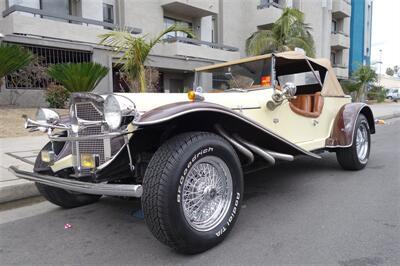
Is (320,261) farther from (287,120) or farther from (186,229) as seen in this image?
(287,120)

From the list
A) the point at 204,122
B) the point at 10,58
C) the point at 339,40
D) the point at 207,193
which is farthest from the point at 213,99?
the point at 339,40

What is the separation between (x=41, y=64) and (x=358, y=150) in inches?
422

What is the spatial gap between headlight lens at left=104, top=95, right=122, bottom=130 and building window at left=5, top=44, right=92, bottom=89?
33.8 feet

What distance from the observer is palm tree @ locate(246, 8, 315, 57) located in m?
15.9

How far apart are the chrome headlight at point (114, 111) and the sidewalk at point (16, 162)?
1304 millimetres

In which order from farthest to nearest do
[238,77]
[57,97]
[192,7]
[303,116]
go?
1. [192,7]
2. [57,97]
3. [238,77]
4. [303,116]

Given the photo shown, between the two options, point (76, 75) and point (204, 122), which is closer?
point (204, 122)

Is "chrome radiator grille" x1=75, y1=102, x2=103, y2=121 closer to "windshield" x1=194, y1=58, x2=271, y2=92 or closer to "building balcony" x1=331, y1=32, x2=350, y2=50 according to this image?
"windshield" x1=194, y1=58, x2=271, y2=92

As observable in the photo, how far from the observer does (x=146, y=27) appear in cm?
1705

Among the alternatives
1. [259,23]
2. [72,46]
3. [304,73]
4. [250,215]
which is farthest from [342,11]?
[250,215]

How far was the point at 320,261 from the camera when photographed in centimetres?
257

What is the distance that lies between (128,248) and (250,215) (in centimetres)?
128

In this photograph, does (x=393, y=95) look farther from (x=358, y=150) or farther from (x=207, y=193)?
(x=207, y=193)

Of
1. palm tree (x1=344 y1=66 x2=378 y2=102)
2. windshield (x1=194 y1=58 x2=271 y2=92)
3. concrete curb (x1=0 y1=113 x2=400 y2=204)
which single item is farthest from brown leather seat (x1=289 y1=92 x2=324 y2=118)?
palm tree (x1=344 y1=66 x2=378 y2=102)
